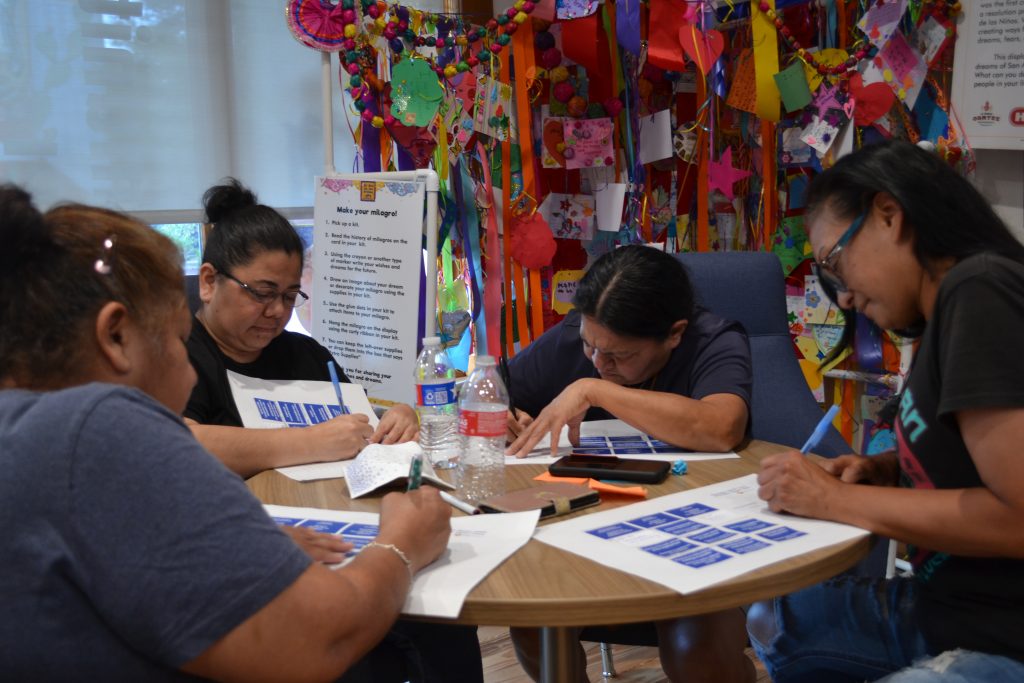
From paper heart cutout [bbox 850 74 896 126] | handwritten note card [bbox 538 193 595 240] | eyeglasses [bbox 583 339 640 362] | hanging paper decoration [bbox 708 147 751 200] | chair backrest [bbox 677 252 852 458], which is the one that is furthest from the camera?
handwritten note card [bbox 538 193 595 240]

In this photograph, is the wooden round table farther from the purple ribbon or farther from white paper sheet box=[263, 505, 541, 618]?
the purple ribbon

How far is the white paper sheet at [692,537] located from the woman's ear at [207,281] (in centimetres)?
107

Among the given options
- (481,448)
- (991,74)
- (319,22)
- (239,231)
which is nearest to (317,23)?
(319,22)

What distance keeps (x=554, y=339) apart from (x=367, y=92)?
119cm

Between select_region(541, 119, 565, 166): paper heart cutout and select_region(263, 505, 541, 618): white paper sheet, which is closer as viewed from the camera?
select_region(263, 505, 541, 618): white paper sheet

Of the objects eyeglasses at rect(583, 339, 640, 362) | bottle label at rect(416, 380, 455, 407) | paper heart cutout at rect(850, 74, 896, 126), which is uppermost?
paper heart cutout at rect(850, 74, 896, 126)

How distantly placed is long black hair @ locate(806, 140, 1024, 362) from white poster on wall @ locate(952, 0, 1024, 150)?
1.39m

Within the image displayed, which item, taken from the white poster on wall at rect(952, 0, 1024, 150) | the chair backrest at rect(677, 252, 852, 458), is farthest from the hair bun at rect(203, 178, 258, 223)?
the white poster on wall at rect(952, 0, 1024, 150)

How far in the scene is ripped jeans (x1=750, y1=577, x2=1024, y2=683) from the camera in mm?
1320

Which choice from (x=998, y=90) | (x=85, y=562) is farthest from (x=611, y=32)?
(x=85, y=562)

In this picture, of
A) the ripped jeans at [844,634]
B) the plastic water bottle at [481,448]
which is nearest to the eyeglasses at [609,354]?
the plastic water bottle at [481,448]

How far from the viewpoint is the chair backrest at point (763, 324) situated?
2.24 meters

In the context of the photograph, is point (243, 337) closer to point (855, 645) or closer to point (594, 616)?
point (594, 616)

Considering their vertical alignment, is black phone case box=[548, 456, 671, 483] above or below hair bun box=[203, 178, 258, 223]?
below
